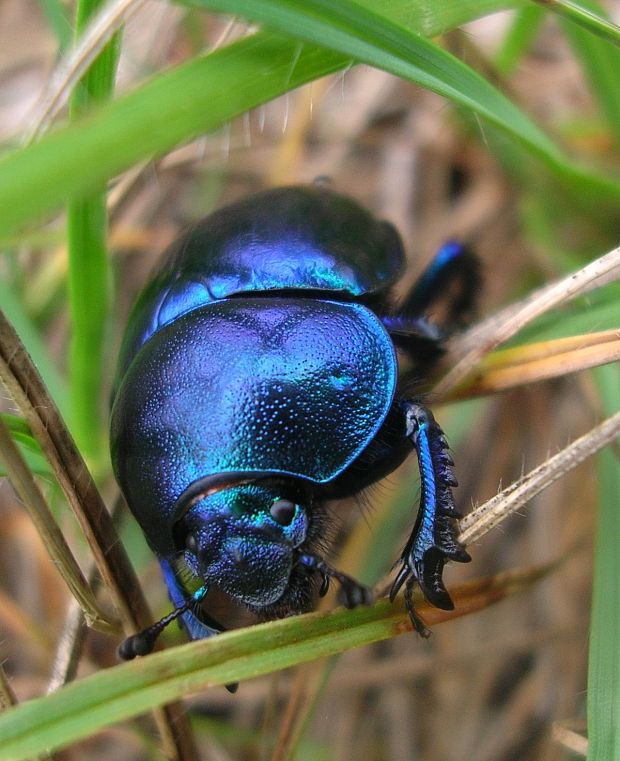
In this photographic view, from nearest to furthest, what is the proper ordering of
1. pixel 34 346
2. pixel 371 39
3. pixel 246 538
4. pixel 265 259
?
pixel 246 538, pixel 371 39, pixel 265 259, pixel 34 346

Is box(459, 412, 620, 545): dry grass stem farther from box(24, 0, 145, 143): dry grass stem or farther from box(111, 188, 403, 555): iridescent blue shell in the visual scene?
box(24, 0, 145, 143): dry grass stem

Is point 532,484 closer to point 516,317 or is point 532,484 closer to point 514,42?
point 516,317

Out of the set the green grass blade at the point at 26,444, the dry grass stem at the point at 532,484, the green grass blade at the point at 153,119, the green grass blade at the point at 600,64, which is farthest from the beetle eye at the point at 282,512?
the green grass blade at the point at 600,64

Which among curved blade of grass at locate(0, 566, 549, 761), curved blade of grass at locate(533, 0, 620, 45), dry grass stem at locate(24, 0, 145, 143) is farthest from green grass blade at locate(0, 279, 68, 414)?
curved blade of grass at locate(533, 0, 620, 45)

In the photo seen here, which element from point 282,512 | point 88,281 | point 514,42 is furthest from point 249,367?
point 514,42

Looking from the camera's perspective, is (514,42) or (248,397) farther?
(514,42)

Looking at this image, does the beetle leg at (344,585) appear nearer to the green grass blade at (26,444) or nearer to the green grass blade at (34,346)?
the green grass blade at (26,444)
